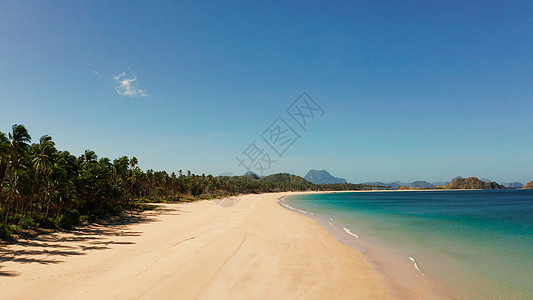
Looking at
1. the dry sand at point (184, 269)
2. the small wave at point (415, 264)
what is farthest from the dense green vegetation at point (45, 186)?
the small wave at point (415, 264)

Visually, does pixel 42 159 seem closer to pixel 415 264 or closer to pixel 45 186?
pixel 45 186

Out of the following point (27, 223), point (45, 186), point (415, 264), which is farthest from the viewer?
point (45, 186)

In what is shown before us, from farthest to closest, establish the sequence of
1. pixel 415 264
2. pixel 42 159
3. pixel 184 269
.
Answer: pixel 42 159 → pixel 415 264 → pixel 184 269

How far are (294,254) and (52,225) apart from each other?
26924 mm

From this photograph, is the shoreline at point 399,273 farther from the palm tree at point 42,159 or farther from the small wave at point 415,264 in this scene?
the palm tree at point 42,159

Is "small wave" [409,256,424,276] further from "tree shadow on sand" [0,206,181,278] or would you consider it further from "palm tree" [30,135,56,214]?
"palm tree" [30,135,56,214]

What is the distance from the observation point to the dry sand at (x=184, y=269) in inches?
442

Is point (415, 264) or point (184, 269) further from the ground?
point (184, 269)

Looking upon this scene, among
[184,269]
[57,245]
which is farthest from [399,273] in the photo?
[57,245]

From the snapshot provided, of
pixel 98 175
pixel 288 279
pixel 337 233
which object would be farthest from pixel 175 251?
pixel 98 175

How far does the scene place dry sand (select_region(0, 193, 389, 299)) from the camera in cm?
1123

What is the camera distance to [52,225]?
87.4 feet

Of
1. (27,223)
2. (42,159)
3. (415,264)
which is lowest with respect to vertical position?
(415,264)

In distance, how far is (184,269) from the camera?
46.6 ft
